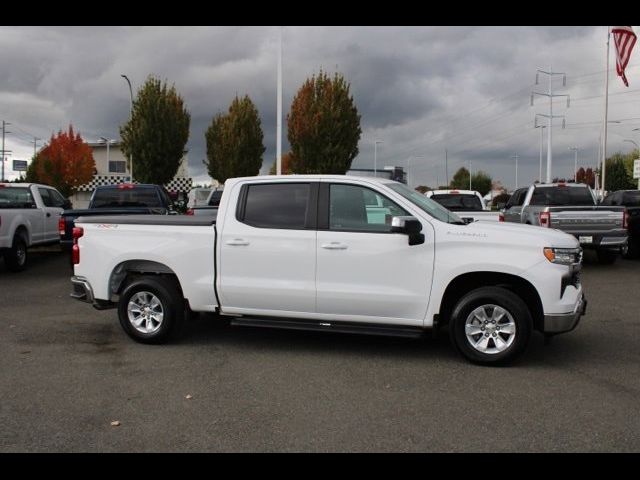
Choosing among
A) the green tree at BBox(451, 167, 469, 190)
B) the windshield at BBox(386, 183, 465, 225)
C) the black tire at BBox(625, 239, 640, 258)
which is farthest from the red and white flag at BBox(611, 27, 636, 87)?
the green tree at BBox(451, 167, 469, 190)

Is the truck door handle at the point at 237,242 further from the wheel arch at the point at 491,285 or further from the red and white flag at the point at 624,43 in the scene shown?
the red and white flag at the point at 624,43

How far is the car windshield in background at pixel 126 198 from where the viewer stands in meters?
14.2

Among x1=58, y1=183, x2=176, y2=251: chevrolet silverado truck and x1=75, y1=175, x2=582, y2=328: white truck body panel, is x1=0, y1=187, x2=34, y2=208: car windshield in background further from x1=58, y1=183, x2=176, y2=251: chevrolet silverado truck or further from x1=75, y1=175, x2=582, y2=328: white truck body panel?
x1=75, y1=175, x2=582, y2=328: white truck body panel

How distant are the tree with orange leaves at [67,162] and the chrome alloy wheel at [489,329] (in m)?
38.9

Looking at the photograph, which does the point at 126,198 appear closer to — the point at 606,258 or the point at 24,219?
the point at 24,219

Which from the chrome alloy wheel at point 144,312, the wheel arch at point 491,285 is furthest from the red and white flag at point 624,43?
the chrome alloy wheel at point 144,312

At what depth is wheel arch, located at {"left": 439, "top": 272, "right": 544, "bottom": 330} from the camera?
6090mm

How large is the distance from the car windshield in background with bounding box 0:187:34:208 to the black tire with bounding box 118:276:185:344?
814cm

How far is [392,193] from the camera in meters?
6.33

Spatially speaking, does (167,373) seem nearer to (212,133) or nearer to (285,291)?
(285,291)

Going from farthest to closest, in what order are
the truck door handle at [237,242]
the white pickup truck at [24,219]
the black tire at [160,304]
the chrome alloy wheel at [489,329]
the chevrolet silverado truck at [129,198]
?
1. the chevrolet silverado truck at [129,198]
2. the white pickup truck at [24,219]
3. the black tire at [160,304]
4. the truck door handle at [237,242]
5. the chrome alloy wheel at [489,329]

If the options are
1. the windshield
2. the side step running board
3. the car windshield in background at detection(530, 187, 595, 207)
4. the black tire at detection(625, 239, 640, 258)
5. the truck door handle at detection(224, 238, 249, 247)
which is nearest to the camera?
the side step running board
